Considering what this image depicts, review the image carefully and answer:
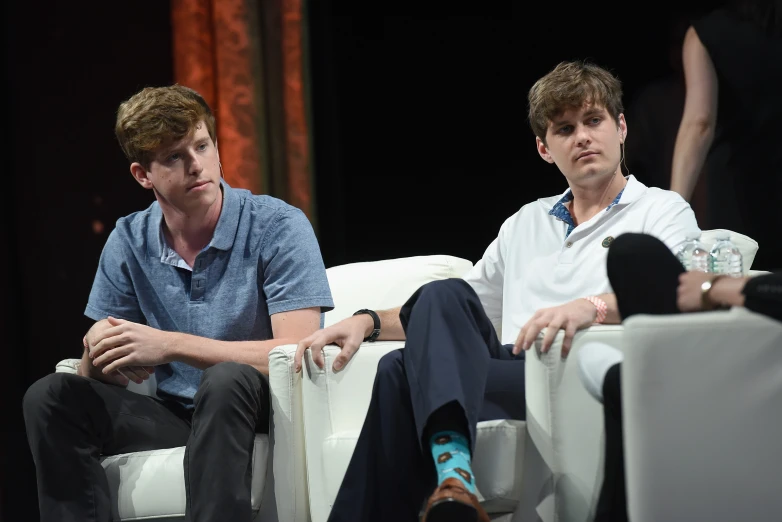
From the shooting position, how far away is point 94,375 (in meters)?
2.08

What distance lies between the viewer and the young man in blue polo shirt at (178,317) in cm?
188

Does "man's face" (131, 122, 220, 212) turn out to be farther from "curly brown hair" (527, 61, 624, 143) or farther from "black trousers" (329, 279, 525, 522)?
"curly brown hair" (527, 61, 624, 143)

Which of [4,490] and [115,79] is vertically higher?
[115,79]

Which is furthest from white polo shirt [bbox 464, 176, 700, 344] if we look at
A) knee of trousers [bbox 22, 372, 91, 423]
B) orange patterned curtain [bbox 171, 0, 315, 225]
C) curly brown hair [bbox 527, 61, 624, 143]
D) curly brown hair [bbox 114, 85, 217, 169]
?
orange patterned curtain [bbox 171, 0, 315, 225]

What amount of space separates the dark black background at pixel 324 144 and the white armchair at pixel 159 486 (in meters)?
1.46

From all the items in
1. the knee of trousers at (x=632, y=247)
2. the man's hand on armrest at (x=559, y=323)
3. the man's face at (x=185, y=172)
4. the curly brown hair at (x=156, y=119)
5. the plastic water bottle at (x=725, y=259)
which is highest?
the curly brown hair at (x=156, y=119)

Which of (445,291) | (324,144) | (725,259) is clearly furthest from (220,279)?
(324,144)

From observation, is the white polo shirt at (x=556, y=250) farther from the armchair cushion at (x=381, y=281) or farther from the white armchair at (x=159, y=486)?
the white armchair at (x=159, y=486)

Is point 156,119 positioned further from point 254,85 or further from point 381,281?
point 254,85

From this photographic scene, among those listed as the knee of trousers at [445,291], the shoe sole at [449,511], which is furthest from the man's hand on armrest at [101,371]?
the shoe sole at [449,511]

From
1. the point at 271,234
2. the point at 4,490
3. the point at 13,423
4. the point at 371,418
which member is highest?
the point at 271,234

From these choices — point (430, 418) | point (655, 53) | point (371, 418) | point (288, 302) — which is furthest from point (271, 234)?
point (655, 53)

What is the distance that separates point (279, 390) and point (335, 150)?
1.64 metres

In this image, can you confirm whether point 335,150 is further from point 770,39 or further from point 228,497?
point 228,497
